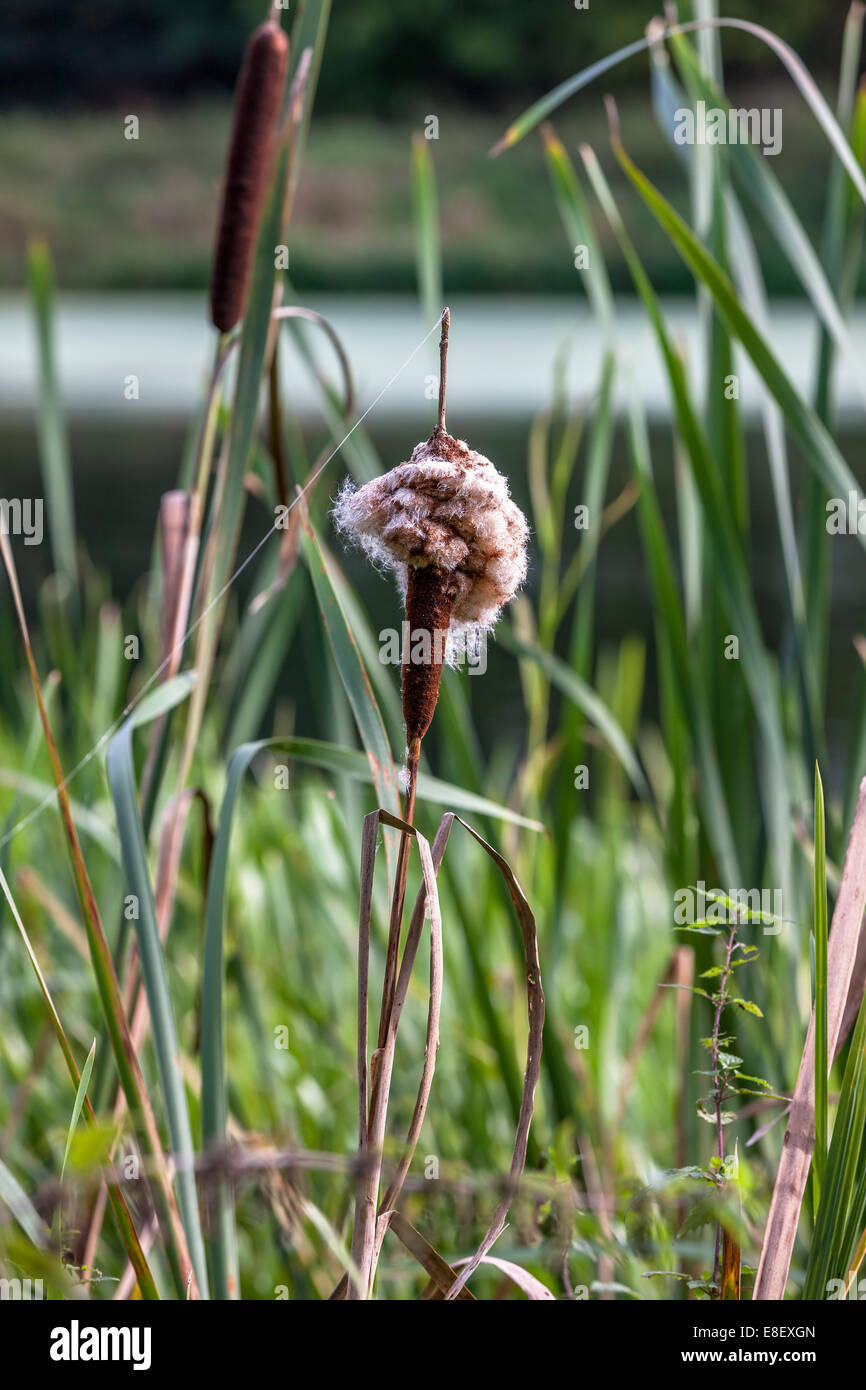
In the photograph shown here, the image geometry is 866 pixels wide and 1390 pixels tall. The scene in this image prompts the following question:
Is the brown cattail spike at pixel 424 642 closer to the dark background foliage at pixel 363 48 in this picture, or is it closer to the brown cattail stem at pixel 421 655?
the brown cattail stem at pixel 421 655

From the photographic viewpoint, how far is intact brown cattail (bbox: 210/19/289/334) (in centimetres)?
27

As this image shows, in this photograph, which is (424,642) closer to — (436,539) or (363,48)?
(436,539)

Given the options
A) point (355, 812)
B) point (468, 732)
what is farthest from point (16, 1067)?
point (468, 732)

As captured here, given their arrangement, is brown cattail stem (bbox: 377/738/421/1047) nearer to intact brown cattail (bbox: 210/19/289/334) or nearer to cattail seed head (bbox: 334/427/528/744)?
cattail seed head (bbox: 334/427/528/744)

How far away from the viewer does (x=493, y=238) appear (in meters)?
9.41

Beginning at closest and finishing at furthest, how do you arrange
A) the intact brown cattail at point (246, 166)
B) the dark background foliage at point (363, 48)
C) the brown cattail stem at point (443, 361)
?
1. the brown cattail stem at point (443, 361)
2. the intact brown cattail at point (246, 166)
3. the dark background foliage at point (363, 48)

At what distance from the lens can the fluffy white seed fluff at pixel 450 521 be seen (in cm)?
18

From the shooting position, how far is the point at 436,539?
181mm

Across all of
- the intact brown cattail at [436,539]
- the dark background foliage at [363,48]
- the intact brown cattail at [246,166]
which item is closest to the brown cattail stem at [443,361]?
the intact brown cattail at [436,539]

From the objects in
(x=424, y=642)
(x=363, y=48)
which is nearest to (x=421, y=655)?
(x=424, y=642)

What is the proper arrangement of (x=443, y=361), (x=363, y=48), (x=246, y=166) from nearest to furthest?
(x=443, y=361) → (x=246, y=166) → (x=363, y=48)

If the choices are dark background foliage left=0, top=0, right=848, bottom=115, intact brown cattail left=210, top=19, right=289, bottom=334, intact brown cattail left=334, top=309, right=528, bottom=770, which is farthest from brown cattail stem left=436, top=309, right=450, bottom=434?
dark background foliage left=0, top=0, right=848, bottom=115

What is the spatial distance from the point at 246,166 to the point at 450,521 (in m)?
0.15
